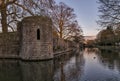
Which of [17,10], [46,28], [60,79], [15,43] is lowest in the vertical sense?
[60,79]

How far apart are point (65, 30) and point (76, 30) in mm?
2673

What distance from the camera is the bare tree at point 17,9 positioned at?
63.4 ft

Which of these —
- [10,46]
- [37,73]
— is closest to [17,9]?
[10,46]

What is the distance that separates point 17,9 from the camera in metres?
21.0

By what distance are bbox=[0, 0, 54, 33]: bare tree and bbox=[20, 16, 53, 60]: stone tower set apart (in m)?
0.91

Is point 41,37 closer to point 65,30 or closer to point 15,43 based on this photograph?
point 15,43

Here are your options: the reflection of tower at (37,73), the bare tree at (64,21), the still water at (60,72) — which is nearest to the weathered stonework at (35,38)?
the still water at (60,72)

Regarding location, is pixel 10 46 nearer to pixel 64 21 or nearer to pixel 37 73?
pixel 37 73

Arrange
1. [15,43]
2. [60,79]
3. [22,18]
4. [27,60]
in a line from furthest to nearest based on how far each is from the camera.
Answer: [15,43]
[22,18]
[27,60]
[60,79]

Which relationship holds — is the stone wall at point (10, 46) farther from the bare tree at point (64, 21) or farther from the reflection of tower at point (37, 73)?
the bare tree at point (64, 21)

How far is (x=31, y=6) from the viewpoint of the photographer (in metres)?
19.3

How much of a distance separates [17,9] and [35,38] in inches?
170

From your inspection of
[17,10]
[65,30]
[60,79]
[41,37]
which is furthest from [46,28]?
[65,30]

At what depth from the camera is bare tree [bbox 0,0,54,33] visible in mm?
19337
